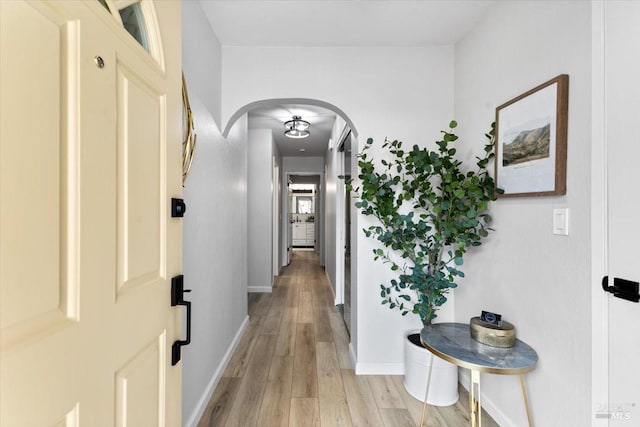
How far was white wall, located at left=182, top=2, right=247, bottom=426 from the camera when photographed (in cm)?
162

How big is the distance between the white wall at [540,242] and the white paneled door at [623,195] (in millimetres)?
89

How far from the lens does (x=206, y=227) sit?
6.18 feet

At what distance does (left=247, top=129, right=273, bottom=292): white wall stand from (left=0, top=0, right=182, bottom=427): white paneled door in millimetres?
3818

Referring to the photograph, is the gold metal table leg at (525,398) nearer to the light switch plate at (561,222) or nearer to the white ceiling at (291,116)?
the light switch plate at (561,222)

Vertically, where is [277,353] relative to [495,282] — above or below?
below

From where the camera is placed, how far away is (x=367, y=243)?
2.27 meters

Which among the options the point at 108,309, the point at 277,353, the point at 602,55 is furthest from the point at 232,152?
the point at 602,55

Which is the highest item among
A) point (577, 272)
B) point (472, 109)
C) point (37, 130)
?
point (472, 109)

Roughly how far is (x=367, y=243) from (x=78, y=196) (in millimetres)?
1908

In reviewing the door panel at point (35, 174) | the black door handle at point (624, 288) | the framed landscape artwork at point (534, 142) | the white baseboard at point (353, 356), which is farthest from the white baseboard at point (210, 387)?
the framed landscape artwork at point (534, 142)

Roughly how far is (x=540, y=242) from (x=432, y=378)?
3.67 feet

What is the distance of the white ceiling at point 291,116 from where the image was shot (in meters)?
3.76

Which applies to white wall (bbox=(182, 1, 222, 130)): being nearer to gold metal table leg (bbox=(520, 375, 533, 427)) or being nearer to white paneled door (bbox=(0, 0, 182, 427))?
white paneled door (bbox=(0, 0, 182, 427))

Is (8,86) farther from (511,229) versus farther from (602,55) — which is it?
(511,229)
